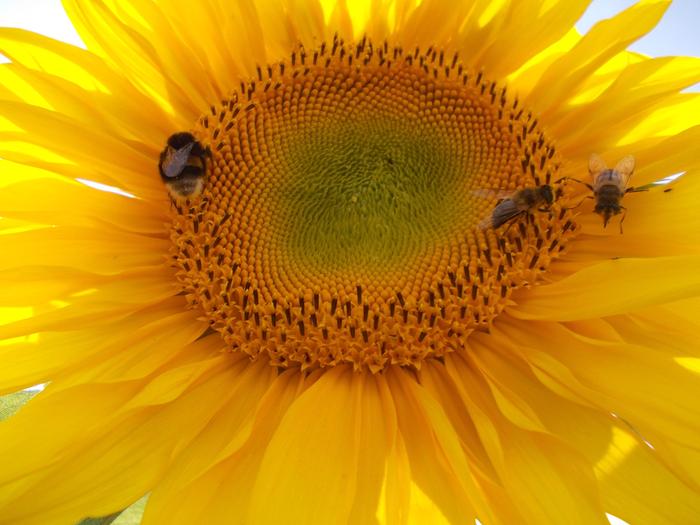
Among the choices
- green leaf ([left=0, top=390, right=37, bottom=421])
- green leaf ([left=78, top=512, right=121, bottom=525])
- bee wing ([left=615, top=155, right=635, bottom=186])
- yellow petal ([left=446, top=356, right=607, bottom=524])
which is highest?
bee wing ([left=615, top=155, right=635, bottom=186])

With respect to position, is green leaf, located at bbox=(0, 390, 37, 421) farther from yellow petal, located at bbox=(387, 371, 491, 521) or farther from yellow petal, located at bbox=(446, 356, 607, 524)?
yellow petal, located at bbox=(446, 356, 607, 524)

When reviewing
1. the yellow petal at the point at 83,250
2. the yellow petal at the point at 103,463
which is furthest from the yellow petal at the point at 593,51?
the yellow petal at the point at 103,463

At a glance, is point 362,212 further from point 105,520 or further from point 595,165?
point 105,520

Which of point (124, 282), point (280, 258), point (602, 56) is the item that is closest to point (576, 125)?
point (602, 56)

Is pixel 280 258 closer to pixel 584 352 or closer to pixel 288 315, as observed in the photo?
pixel 288 315

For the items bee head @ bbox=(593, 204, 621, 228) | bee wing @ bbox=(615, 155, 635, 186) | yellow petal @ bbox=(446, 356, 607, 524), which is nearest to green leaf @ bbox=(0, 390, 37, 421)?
yellow petal @ bbox=(446, 356, 607, 524)

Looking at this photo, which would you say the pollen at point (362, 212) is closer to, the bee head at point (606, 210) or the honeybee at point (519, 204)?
the honeybee at point (519, 204)

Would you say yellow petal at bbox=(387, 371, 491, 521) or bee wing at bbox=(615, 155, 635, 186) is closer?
yellow petal at bbox=(387, 371, 491, 521)
